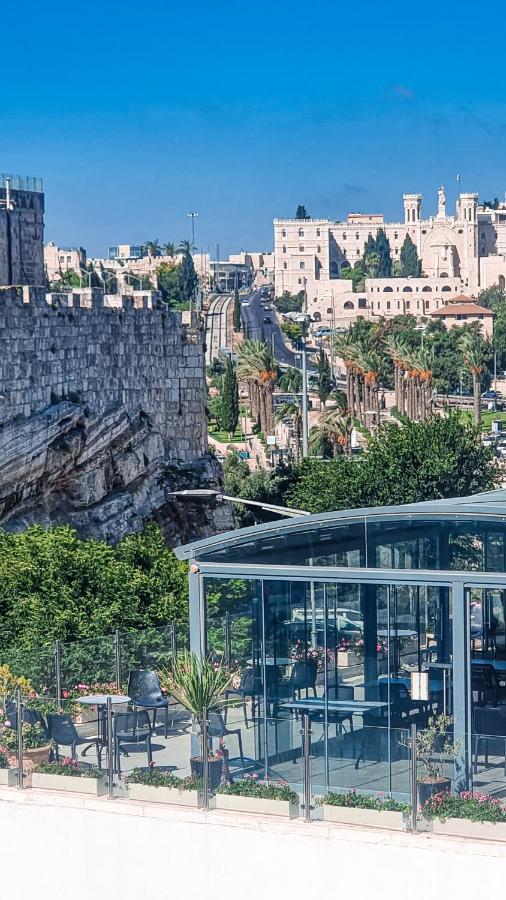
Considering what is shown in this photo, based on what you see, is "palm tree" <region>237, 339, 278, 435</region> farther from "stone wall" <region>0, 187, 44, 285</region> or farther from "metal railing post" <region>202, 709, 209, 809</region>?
"metal railing post" <region>202, 709, 209, 809</region>

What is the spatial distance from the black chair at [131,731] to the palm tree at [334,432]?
40.6m

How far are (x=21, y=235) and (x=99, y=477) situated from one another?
30922mm

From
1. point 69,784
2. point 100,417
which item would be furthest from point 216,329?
point 69,784

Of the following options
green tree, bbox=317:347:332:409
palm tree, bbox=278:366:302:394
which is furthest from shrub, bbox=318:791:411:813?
palm tree, bbox=278:366:302:394

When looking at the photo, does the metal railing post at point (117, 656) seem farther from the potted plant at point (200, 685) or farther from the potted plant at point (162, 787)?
the potted plant at point (162, 787)

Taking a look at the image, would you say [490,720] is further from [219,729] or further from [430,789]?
[219,729]

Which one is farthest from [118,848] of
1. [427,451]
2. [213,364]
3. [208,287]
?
[208,287]

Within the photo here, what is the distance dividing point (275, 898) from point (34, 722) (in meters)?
2.36

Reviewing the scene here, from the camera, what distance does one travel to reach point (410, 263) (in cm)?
18750

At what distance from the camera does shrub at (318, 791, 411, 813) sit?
36.7ft

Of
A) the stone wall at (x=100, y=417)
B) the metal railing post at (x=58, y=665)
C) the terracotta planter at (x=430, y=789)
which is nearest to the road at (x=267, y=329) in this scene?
the stone wall at (x=100, y=417)

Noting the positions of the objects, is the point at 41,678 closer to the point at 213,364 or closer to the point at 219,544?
the point at 219,544

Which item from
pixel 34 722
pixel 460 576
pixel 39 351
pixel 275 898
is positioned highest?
pixel 39 351

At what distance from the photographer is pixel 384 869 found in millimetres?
10906
